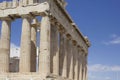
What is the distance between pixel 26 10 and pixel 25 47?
13.4 feet

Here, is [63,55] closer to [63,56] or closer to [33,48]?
[63,56]

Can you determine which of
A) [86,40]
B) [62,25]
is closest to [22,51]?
[62,25]

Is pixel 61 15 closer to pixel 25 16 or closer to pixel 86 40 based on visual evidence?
pixel 25 16

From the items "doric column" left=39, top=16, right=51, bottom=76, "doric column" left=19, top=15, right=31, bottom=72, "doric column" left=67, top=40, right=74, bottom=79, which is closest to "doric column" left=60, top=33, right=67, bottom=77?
"doric column" left=67, top=40, right=74, bottom=79

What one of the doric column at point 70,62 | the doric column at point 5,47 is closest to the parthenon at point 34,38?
the doric column at point 5,47

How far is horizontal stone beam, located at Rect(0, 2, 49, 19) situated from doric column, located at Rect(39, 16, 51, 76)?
3.24 feet

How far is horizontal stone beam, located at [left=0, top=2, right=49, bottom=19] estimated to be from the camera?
Result: 108 feet

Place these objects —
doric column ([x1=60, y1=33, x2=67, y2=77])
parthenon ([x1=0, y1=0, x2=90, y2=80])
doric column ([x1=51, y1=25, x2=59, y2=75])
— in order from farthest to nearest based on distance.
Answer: doric column ([x1=60, y1=33, x2=67, y2=77]) → doric column ([x1=51, y1=25, x2=59, y2=75]) → parthenon ([x1=0, y1=0, x2=90, y2=80])

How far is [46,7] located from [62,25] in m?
6.26

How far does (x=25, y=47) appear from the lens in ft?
108

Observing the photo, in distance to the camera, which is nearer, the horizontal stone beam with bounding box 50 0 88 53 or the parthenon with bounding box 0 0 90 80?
the parthenon with bounding box 0 0 90 80

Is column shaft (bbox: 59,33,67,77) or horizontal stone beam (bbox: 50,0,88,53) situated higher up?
horizontal stone beam (bbox: 50,0,88,53)

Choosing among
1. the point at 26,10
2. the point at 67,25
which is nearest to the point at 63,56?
the point at 67,25

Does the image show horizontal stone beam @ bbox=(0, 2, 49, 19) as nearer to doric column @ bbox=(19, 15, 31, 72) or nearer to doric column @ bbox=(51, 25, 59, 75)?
doric column @ bbox=(19, 15, 31, 72)
